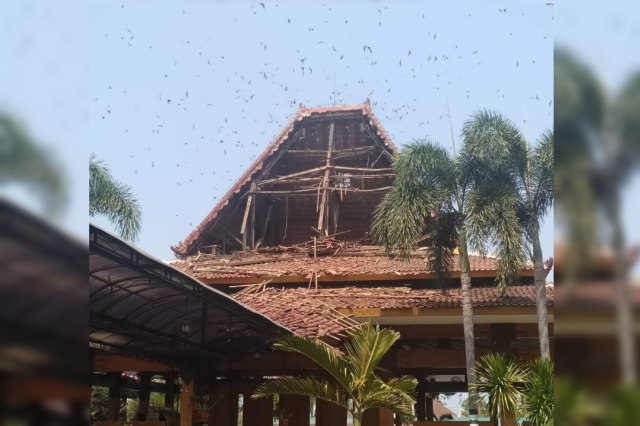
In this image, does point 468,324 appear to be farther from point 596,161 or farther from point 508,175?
point 596,161

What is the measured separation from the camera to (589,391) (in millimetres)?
1350

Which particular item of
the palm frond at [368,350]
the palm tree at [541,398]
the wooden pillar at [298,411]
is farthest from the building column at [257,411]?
the palm tree at [541,398]

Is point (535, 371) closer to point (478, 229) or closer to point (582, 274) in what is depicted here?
point (478, 229)

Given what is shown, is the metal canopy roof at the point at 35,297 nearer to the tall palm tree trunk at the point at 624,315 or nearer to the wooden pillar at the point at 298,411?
the tall palm tree trunk at the point at 624,315

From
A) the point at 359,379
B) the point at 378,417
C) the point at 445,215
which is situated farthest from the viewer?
the point at 378,417

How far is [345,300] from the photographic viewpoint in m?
10.4

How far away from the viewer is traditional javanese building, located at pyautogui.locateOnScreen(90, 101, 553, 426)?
33.0 feet

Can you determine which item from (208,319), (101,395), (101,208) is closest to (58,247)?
(208,319)

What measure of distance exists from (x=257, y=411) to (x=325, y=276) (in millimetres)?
2782

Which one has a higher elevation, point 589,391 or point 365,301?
point 365,301

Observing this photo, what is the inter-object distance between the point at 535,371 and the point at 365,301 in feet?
11.5

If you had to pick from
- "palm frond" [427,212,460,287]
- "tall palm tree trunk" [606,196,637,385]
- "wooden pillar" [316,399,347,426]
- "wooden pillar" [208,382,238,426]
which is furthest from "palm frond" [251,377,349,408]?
"tall palm tree trunk" [606,196,637,385]

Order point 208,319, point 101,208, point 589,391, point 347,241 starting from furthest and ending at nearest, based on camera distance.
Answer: point 347,241 → point 101,208 → point 208,319 → point 589,391

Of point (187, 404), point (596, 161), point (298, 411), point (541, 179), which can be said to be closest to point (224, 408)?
point (298, 411)
